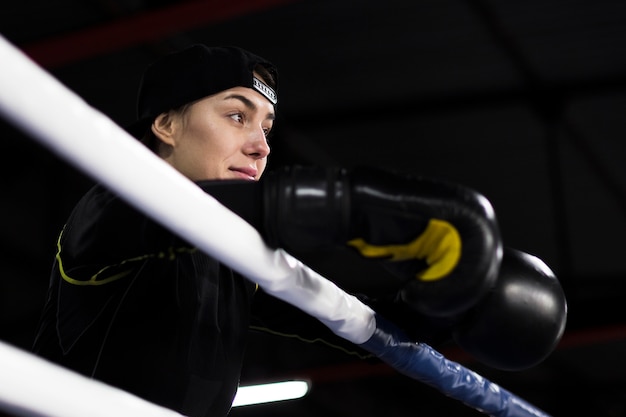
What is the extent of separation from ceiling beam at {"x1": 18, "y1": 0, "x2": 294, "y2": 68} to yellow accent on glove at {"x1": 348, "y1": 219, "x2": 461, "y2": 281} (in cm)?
290

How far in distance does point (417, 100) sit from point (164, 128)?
12.5 ft

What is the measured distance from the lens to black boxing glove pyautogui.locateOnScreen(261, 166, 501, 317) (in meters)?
1.04

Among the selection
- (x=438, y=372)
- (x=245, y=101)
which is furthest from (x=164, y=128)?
(x=438, y=372)

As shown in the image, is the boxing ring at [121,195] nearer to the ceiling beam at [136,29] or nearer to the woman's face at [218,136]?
the woman's face at [218,136]

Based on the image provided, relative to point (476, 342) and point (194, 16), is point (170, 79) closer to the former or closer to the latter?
point (476, 342)

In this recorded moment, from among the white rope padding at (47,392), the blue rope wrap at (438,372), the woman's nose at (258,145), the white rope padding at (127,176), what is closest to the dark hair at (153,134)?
the woman's nose at (258,145)

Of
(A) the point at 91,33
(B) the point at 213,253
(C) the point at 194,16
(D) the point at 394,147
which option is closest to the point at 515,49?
(D) the point at 394,147

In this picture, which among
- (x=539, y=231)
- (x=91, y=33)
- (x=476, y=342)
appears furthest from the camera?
(x=539, y=231)

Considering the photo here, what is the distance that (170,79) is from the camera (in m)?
1.60

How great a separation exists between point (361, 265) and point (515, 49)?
3.06 meters

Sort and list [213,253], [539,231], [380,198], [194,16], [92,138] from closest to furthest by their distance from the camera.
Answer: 1. [92,138]
2. [213,253]
3. [380,198]
4. [194,16]
5. [539,231]

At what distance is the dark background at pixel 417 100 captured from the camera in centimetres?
436

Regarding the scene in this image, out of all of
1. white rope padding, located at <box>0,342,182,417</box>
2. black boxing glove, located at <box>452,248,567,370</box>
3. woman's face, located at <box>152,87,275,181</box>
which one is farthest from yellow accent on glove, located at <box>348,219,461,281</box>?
woman's face, located at <box>152,87,275,181</box>

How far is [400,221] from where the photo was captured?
1.05 metres
